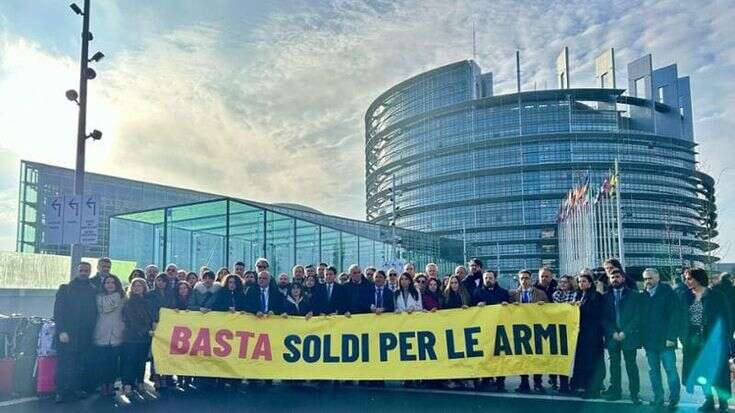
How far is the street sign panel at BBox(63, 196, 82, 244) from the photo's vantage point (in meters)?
10.5

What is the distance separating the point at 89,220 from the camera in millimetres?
10562

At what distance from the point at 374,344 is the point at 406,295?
1.12 meters

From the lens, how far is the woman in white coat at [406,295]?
10430 millimetres

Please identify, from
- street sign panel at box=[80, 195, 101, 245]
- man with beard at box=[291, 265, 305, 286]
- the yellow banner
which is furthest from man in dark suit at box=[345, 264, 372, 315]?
street sign panel at box=[80, 195, 101, 245]

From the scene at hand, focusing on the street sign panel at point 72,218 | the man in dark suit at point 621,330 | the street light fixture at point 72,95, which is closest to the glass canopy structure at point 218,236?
the street light fixture at point 72,95

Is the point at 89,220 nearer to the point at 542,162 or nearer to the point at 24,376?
the point at 24,376

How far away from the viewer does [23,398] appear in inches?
377

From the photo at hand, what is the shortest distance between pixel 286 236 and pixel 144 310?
2242cm

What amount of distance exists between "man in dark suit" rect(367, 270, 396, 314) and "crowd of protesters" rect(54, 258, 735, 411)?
0.02 meters

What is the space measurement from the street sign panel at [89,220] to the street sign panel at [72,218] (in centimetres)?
7

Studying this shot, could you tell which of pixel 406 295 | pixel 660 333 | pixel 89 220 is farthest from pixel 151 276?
pixel 660 333

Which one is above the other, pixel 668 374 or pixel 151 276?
pixel 151 276

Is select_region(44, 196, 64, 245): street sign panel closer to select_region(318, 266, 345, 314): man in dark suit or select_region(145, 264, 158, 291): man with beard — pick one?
select_region(145, 264, 158, 291): man with beard

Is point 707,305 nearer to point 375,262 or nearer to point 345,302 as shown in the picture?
point 345,302
